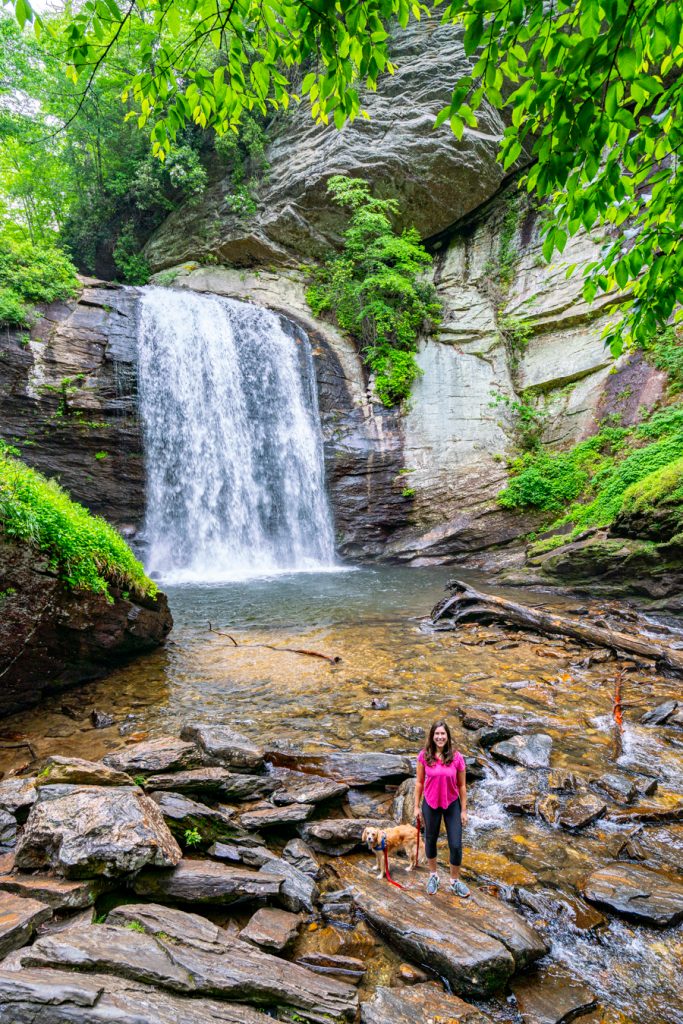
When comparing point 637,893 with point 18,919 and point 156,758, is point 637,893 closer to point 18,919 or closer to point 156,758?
point 18,919

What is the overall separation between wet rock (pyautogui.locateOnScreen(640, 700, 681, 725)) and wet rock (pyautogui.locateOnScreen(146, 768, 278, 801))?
141 inches

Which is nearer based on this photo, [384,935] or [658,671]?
[384,935]

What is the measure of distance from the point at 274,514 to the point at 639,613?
11111mm

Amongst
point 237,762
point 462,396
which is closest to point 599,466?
point 462,396

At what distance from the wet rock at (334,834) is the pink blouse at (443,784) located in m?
0.45

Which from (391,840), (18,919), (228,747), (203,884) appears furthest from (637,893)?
(18,919)

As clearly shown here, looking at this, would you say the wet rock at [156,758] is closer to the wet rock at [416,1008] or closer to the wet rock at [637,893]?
the wet rock at [416,1008]

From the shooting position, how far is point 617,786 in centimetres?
369

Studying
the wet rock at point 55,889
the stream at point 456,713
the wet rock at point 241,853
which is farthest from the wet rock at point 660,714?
the wet rock at point 55,889

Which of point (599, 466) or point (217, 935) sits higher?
point (599, 466)

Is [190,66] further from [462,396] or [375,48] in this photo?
[462,396]

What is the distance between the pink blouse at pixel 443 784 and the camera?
3082mm

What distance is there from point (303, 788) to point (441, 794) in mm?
1128

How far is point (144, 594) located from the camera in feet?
22.7
